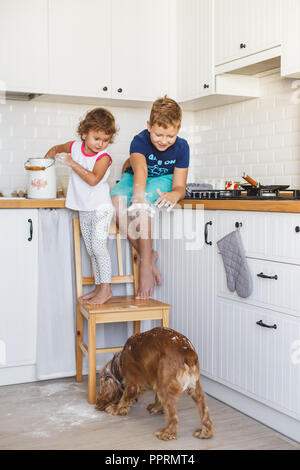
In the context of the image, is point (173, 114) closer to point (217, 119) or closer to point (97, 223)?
point (97, 223)

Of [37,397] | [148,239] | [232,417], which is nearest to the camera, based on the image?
[232,417]

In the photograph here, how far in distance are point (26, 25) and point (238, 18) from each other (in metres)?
1.24

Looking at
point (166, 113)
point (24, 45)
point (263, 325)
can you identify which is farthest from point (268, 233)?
point (24, 45)

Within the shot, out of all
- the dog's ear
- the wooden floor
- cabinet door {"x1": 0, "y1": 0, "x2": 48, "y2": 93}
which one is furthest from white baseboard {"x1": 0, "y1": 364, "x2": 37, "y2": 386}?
cabinet door {"x1": 0, "y1": 0, "x2": 48, "y2": 93}

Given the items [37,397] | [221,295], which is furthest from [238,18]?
[37,397]

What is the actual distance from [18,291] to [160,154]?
105cm

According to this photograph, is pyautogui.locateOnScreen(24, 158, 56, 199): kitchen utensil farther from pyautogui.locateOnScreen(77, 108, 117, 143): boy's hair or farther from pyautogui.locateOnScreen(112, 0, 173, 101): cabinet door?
pyautogui.locateOnScreen(112, 0, 173, 101): cabinet door

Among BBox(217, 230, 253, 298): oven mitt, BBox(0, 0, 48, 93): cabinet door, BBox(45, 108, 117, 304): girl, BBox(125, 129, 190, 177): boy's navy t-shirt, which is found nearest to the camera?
BBox(217, 230, 253, 298): oven mitt

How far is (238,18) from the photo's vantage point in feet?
10.6

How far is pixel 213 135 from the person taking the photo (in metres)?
3.95

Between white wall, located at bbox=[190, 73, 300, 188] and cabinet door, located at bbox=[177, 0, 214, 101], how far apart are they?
0.26 m

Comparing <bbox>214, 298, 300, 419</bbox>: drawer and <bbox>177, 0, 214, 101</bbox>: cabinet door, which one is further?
<bbox>177, 0, 214, 101</bbox>: cabinet door

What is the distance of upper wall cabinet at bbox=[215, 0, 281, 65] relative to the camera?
2963 mm

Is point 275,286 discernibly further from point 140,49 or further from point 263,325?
point 140,49
